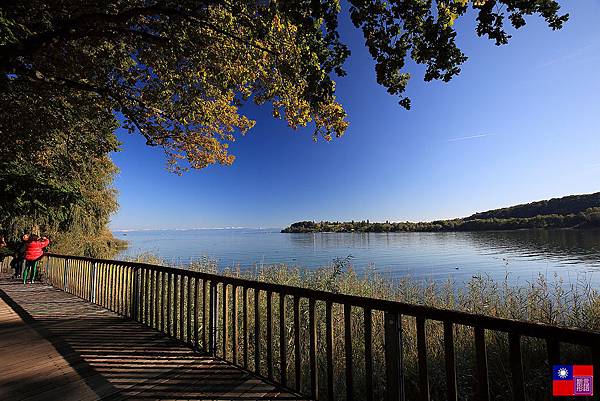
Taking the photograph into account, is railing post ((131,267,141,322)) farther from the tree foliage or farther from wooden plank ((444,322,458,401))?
wooden plank ((444,322,458,401))

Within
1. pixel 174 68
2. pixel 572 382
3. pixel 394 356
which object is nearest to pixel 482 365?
pixel 572 382

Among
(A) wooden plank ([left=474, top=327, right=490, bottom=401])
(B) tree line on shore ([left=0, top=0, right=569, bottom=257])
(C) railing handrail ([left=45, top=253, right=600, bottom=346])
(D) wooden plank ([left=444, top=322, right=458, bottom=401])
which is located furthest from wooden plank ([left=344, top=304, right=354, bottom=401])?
(B) tree line on shore ([left=0, top=0, right=569, bottom=257])

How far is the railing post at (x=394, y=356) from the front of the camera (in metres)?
2.52

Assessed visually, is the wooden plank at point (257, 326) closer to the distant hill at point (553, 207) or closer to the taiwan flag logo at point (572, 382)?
the taiwan flag logo at point (572, 382)

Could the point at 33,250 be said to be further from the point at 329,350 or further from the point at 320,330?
the point at 329,350

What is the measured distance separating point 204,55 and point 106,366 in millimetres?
6160

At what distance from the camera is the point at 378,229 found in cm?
9538

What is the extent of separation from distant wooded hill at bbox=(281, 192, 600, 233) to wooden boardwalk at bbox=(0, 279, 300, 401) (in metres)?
54.9

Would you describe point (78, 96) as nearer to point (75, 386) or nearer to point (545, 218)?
point (75, 386)

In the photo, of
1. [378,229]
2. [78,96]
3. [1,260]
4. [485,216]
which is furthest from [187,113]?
[378,229]

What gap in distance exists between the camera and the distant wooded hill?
47769 mm

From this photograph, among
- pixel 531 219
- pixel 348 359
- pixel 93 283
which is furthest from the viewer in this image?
pixel 531 219

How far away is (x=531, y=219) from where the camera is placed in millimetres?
60844

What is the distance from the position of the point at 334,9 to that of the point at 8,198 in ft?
34.5
